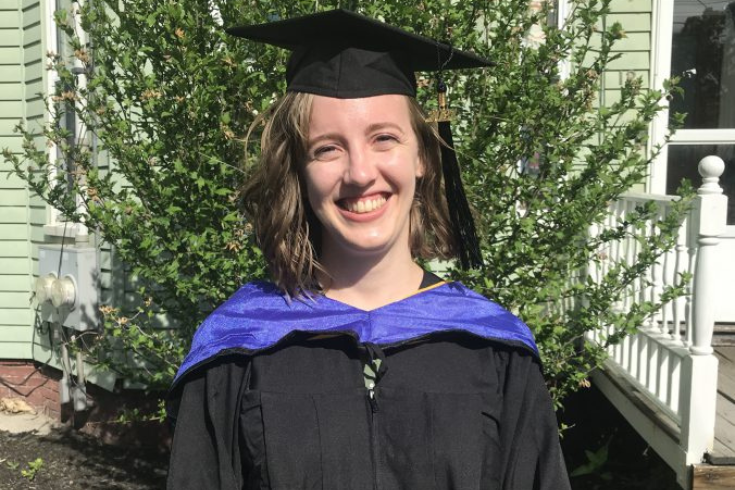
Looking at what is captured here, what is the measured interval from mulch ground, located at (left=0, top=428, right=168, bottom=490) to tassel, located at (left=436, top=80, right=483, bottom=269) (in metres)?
3.83

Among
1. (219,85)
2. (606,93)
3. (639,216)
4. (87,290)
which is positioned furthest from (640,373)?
(87,290)

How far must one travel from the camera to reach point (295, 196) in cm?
204

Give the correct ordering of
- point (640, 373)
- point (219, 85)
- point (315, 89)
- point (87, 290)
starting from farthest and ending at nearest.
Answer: point (87, 290) → point (640, 373) → point (219, 85) → point (315, 89)

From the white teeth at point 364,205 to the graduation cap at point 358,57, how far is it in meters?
0.26

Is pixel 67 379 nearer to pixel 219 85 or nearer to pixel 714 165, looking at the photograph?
pixel 219 85

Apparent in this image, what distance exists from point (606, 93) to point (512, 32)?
2.13m

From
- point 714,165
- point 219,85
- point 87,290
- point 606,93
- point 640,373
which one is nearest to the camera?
point 219,85

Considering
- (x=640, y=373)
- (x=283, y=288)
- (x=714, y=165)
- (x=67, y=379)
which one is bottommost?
(x=67, y=379)

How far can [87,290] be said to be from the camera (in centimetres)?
589

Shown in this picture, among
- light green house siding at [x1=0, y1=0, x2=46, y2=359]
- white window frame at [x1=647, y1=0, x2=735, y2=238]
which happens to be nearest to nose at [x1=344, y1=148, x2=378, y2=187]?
white window frame at [x1=647, y1=0, x2=735, y2=238]

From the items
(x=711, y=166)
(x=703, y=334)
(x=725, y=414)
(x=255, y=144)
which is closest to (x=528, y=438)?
(x=255, y=144)

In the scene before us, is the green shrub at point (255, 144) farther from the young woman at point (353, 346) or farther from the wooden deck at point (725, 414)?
the young woman at point (353, 346)

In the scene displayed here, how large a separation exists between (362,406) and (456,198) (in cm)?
67

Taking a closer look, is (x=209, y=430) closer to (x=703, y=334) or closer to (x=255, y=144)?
(x=255, y=144)
